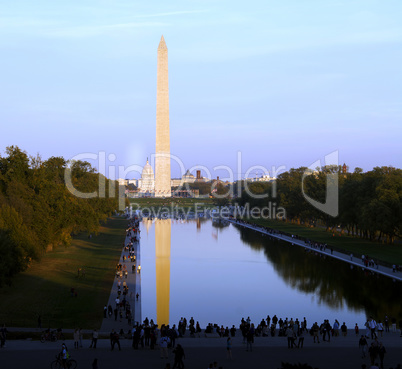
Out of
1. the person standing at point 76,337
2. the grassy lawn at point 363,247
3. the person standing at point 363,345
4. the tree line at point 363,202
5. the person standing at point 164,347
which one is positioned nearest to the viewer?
the person standing at point 164,347

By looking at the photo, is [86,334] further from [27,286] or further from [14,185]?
[14,185]

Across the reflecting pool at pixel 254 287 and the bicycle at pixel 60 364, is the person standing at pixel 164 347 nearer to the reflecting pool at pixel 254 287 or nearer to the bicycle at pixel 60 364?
the bicycle at pixel 60 364

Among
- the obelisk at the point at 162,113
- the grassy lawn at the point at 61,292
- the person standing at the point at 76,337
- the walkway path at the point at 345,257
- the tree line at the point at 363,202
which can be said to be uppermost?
the obelisk at the point at 162,113

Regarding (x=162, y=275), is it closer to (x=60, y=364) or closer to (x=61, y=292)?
(x=61, y=292)

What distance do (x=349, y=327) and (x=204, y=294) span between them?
8.04 m

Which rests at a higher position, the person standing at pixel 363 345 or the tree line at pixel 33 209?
the tree line at pixel 33 209

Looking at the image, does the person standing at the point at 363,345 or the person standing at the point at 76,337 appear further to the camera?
the person standing at the point at 76,337

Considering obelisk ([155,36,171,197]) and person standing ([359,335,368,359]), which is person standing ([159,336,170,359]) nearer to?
person standing ([359,335,368,359])

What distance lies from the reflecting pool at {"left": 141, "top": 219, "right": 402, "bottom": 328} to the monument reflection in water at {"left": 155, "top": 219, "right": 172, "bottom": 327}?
0.13 ft

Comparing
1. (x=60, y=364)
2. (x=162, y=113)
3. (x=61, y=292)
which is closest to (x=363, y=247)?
(x=61, y=292)

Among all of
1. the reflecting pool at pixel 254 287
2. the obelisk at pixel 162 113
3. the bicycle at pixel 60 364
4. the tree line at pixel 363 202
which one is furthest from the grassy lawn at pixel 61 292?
the obelisk at pixel 162 113

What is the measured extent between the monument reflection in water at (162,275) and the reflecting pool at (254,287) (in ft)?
0.13

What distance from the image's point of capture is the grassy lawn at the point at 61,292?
20.5 meters

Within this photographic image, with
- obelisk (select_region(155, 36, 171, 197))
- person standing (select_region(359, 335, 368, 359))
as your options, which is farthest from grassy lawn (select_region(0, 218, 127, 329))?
obelisk (select_region(155, 36, 171, 197))
